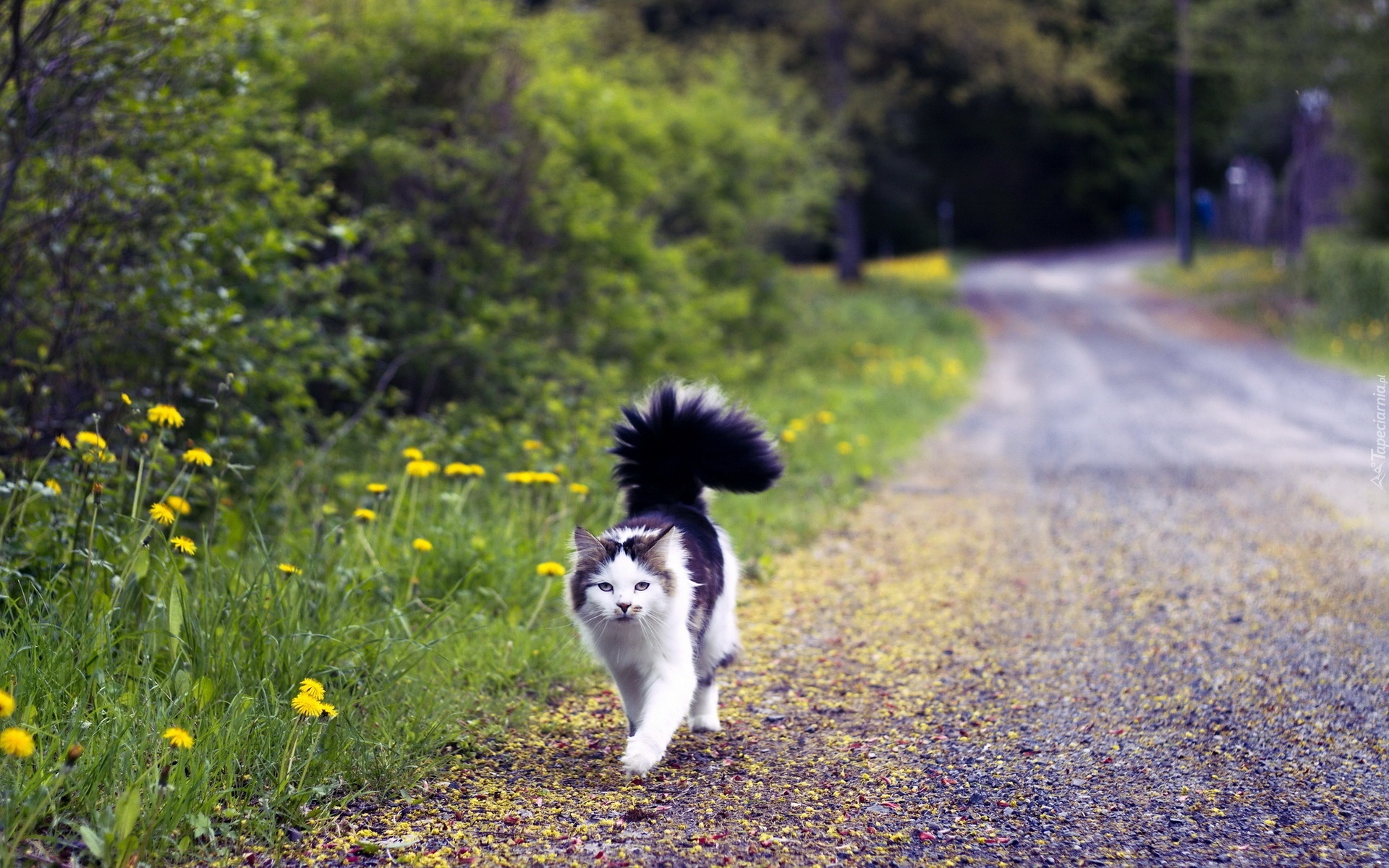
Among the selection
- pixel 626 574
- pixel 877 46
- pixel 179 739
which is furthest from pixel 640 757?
pixel 877 46

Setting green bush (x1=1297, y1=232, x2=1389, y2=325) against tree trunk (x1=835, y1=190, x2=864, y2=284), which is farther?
tree trunk (x1=835, y1=190, x2=864, y2=284)

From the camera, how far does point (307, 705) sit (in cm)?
303

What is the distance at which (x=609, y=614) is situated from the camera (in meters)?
3.43

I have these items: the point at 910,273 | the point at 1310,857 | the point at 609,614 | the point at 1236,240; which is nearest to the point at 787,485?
the point at 609,614

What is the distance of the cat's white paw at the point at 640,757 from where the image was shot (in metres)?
3.19

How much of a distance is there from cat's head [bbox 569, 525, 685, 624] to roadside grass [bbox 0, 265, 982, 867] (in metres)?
0.60

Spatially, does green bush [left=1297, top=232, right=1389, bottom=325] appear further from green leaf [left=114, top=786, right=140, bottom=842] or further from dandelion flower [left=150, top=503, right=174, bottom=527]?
green leaf [left=114, top=786, right=140, bottom=842]

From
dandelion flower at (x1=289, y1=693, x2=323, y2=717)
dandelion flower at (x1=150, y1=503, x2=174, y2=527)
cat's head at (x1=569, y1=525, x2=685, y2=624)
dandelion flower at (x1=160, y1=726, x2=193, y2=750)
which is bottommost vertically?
dandelion flower at (x1=289, y1=693, x2=323, y2=717)

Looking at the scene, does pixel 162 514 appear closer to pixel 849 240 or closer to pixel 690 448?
pixel 690 448

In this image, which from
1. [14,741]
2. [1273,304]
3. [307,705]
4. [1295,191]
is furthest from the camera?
[1295,191]

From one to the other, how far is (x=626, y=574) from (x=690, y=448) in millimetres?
873

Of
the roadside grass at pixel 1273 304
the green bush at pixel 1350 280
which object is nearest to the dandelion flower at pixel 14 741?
the roadside grass at pixel 1273 304

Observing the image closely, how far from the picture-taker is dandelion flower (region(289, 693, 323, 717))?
9.93 feet

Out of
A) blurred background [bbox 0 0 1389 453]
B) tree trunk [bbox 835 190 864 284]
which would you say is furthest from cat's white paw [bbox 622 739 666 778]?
tree trunk [bbox 835 190 864 284]
